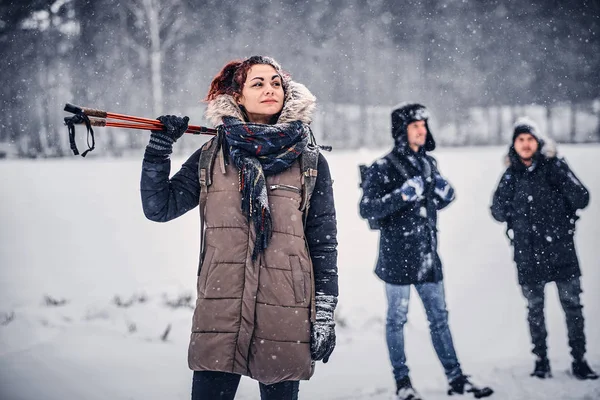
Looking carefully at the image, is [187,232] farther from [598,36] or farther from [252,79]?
[598,36]

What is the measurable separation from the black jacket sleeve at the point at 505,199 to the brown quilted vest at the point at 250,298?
2427 mm

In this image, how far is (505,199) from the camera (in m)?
3.82

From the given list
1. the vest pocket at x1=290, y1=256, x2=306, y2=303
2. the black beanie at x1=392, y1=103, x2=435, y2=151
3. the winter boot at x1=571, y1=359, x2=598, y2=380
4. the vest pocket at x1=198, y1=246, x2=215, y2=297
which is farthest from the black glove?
the winter boot at x1=571, y1=359, x2=598, y2=380

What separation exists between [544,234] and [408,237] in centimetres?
114

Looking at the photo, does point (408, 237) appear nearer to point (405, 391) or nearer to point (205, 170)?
point (405, 391)

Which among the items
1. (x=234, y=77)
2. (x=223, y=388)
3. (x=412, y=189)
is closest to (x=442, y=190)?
(x=412, y=189)

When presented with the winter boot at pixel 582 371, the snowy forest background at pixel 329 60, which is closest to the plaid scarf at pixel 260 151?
the winter boot at pixel 582 371

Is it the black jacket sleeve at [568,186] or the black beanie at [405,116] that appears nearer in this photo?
the black beanie at [405,116]

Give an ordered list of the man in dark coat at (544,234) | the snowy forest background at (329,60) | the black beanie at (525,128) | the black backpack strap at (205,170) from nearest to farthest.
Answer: the black backpack strap at (205,170)
the man in dark coat at (544,234)
the black beanie at (525,128)
the snowy forest background at (329,60)

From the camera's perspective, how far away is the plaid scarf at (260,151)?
1.88 metres

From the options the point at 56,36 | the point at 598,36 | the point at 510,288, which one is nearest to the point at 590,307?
the point at 510,288

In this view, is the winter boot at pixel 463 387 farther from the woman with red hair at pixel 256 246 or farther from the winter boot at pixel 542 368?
the woman with red hair at pixel 256 246

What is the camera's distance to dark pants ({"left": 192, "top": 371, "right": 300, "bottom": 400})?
1.84m

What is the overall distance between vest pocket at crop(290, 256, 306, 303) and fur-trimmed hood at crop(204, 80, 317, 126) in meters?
0.58
